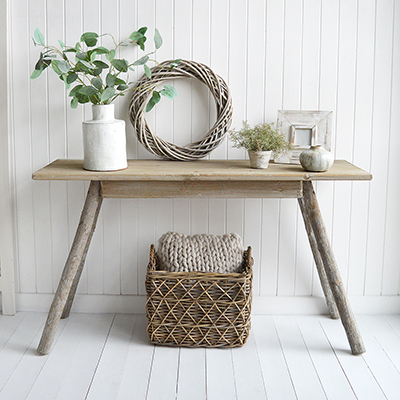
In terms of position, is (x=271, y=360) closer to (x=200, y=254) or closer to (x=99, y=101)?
(x=200, y=254)

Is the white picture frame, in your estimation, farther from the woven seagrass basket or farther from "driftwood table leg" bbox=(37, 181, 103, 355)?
"driftwood table leg" bbox=(37, 181, 103, 355)

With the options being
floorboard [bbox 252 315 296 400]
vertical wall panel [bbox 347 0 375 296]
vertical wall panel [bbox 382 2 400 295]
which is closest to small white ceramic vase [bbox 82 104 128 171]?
floorboard [bbox 252 315 296 400]

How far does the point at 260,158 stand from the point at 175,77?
59cm

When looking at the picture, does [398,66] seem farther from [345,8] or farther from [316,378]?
[316,378]

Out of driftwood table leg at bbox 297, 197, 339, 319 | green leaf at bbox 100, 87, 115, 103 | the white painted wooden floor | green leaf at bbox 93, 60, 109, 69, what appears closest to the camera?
the white painted wooden floor

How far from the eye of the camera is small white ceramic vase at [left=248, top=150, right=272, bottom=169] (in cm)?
222

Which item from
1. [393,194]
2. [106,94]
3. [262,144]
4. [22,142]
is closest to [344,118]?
[393,194]

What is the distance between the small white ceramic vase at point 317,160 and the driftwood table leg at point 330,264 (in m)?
0.09

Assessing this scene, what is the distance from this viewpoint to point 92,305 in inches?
106

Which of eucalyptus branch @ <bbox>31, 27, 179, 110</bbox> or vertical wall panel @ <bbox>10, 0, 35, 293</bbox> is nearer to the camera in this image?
eucalyptus branch @ <bbox>31, 27, 179, 110</bbox>

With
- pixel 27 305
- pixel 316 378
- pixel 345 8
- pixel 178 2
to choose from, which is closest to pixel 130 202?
pixel 27 305

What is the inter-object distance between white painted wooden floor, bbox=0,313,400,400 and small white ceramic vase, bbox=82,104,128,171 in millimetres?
834

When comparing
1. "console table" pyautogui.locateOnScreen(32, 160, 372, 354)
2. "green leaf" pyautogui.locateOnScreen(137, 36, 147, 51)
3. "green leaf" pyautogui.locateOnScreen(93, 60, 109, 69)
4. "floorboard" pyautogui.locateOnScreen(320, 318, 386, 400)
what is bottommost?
"floorboard" pyautogui.locateOnScreen(320, 318, 386, 400)

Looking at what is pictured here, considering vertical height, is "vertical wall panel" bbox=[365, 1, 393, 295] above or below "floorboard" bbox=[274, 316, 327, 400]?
above
